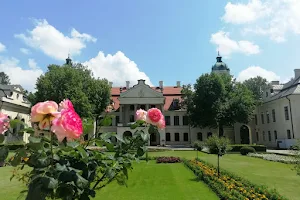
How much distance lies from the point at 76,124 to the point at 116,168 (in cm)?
95

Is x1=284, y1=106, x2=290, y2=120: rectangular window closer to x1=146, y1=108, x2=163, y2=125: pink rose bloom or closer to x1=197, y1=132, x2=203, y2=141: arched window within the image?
x1=197, y1=132, x2=203, y2=141: arched window

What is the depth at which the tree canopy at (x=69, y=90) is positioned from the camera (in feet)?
123

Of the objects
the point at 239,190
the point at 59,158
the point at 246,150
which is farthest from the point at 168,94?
the point at 59,158

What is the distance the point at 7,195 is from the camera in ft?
32.9

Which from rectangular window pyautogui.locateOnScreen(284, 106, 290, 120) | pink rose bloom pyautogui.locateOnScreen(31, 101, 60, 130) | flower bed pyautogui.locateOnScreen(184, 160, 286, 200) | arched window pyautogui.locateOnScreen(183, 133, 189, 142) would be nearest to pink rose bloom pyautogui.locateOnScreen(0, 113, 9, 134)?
pink rose bloom pyautogui.locateOnScreen(31, 101, 60, 130)

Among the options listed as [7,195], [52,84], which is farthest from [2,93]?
[7,195]

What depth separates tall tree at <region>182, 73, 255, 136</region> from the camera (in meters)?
42.2

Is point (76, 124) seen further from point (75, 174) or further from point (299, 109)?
point (299, 109)

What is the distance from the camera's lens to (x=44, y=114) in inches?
71.9

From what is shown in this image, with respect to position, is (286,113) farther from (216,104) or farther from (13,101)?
(13,101)

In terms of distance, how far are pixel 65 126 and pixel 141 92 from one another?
4562 cm

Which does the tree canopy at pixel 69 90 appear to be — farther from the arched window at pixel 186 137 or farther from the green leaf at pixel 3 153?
the green leaf at pixel 3 153

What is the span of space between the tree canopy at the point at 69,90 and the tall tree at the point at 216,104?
A: 16.0 meters

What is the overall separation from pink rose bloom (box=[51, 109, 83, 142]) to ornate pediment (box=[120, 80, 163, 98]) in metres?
45.3
